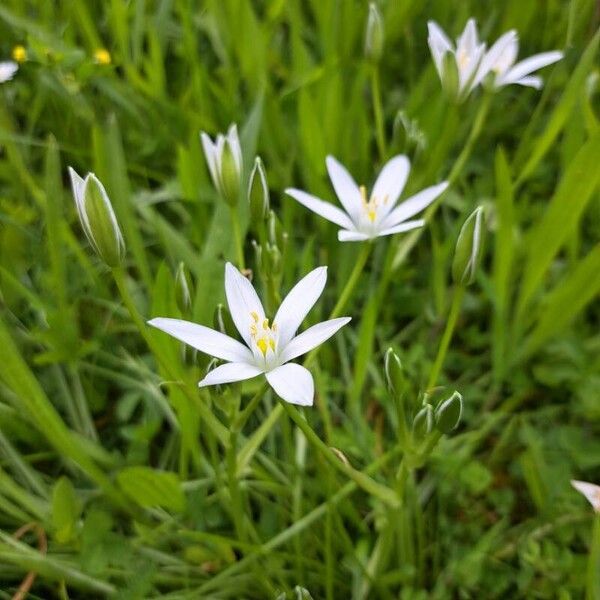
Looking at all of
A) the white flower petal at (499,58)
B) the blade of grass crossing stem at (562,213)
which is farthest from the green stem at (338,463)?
the white flower petal at (499,58)

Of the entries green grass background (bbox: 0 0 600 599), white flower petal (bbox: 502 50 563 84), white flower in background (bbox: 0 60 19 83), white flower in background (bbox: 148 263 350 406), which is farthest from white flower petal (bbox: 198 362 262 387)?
white flower in background (bbox: 0 60 19 83)

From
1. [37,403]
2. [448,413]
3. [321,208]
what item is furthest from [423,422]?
[37,403]

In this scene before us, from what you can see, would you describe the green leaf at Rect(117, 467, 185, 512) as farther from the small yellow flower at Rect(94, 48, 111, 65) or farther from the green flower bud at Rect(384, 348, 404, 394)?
the small yellow flower at Rect(94, 48, 111, 65)

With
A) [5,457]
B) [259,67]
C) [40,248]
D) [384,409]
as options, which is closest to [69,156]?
[40,248]

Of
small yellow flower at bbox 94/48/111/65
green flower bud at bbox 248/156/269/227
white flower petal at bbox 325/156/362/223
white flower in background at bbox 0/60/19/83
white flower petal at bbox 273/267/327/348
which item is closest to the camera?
white flower petal at bbox 273/267/327/348

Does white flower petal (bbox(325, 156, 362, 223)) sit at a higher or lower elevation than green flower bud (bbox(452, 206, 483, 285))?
higher

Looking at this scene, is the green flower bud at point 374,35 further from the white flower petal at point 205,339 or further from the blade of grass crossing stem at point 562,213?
the white flower petal at point 205,339

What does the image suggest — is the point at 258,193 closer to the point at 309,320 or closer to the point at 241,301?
the point at 241,301
